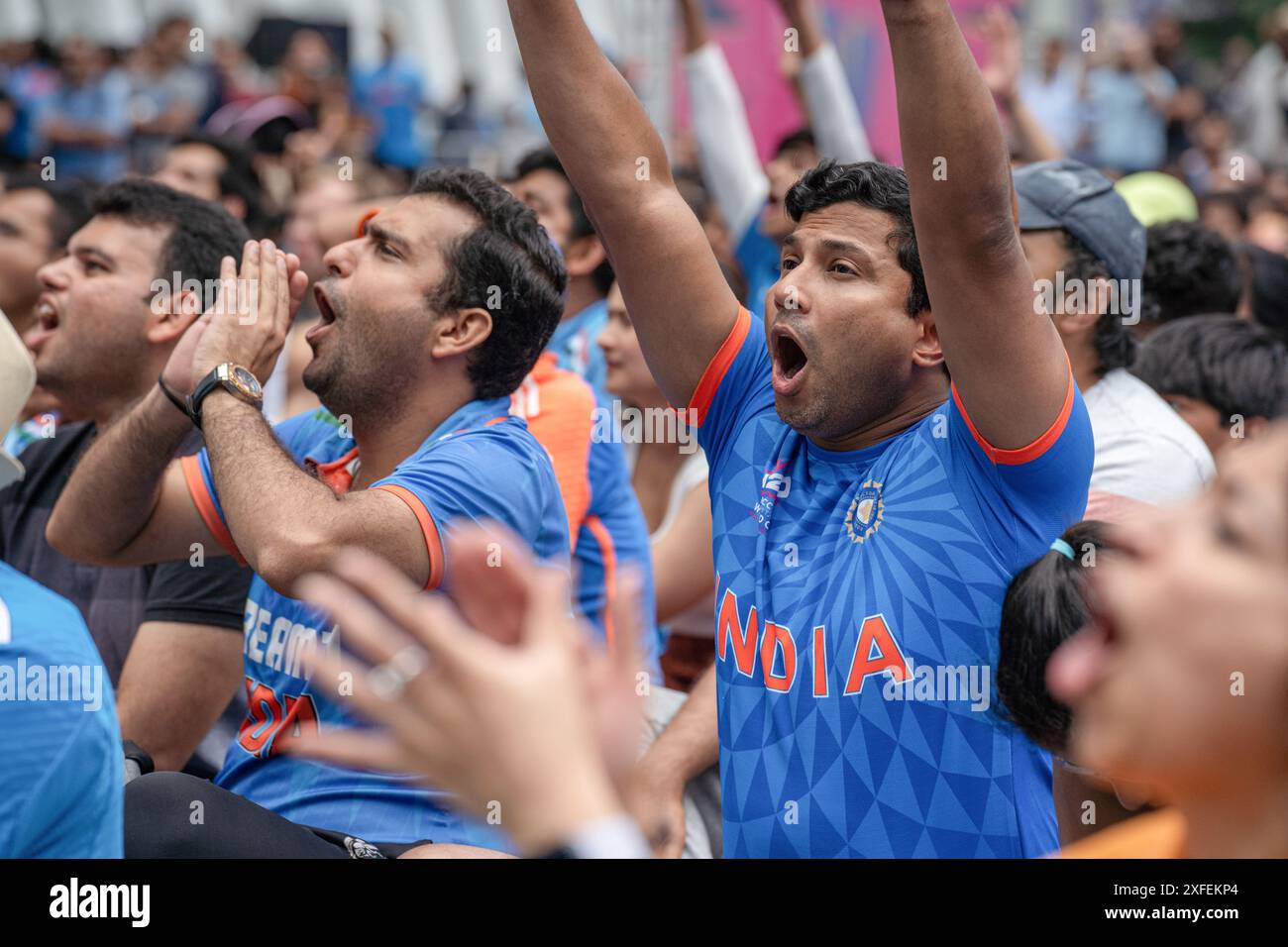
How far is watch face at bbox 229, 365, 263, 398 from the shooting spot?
2.53 metres

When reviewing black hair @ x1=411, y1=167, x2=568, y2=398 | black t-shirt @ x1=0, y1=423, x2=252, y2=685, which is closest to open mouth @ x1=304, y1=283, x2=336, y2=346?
black hair @ x1=411, y1=167, x2=568, y2=398

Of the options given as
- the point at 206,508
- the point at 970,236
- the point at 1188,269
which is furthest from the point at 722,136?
the point at 970,236

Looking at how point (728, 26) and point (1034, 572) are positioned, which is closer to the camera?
point (1034, 572)

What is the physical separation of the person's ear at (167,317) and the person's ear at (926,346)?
1.94 m

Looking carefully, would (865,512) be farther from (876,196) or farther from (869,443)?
(876,196)

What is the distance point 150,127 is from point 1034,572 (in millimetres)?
10086

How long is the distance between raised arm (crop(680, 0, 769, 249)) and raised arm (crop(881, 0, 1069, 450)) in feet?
10.5

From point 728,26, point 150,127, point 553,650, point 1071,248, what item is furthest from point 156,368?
point 150,127

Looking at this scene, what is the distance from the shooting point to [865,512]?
218 cm

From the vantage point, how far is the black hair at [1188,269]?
416 cm

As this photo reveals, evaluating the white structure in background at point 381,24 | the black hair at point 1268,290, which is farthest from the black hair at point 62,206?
the white structure in background at point 381,24

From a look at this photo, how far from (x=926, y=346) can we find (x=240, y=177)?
392 cm
